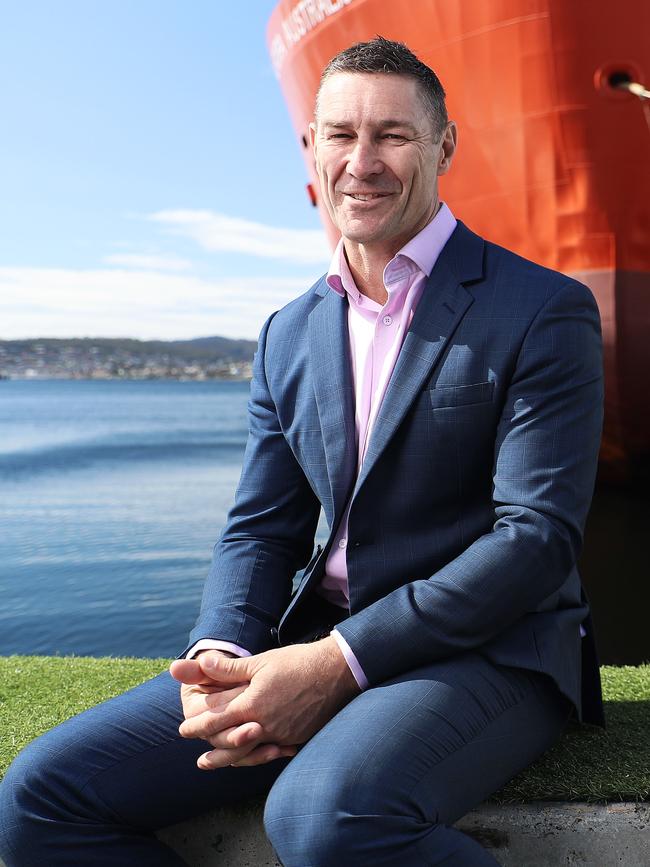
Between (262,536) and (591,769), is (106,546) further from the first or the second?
(591,769)

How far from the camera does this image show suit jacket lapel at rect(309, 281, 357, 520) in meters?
1.65

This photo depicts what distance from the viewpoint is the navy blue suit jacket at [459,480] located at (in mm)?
1447

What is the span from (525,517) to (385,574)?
286 millimetres

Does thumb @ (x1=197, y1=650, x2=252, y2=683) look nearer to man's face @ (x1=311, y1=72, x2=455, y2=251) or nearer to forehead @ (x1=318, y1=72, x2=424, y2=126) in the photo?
man's face @ (x1=311, y1=72, x2=455, y2=251)

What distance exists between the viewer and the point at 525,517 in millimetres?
1459

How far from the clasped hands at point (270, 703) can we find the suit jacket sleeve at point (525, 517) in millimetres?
58

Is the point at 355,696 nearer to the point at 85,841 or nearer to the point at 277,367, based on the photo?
the point at 85,841

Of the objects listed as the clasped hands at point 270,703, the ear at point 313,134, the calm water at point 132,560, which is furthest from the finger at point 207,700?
the calm water at point 132,560

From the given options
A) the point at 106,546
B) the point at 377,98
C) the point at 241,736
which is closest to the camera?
the point at 241,736

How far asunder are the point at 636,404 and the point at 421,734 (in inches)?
252

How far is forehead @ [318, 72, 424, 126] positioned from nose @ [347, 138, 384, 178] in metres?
0.04

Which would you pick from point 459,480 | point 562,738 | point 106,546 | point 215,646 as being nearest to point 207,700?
point 215,646

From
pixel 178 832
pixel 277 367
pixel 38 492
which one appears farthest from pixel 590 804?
pixel 38 492

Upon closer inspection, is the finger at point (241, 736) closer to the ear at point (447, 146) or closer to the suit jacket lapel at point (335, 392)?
the suit jacket lapel at point (335, 392)
